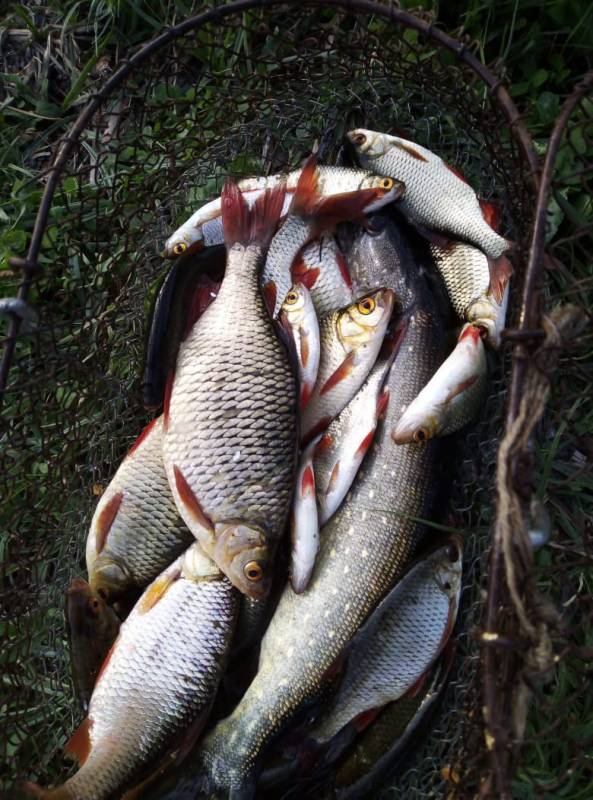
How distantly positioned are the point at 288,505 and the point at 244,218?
76 cm

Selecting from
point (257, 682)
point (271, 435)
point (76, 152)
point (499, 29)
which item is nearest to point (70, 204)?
point (76, 152)

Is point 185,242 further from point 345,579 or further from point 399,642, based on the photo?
point 399,642

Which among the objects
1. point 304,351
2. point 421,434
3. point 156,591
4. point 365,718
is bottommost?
point 365,718

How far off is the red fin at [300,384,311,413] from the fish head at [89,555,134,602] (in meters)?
0.63

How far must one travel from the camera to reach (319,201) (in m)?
2.17

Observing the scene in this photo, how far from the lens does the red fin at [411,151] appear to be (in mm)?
2197

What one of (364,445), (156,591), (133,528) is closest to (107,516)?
(133,528)

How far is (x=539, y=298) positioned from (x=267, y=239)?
0.83 metres

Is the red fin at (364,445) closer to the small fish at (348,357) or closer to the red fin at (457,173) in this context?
the small fish at (348,357)

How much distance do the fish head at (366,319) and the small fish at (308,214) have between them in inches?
8.1

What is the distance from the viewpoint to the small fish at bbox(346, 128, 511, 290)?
7.02ft

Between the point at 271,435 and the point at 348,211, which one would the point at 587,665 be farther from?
the point at 348,211

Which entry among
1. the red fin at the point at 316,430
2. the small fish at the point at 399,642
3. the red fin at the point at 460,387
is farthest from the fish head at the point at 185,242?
the small fish at the point at 399,642

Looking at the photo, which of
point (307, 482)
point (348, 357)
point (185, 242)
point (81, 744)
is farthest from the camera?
point (185, 242)
